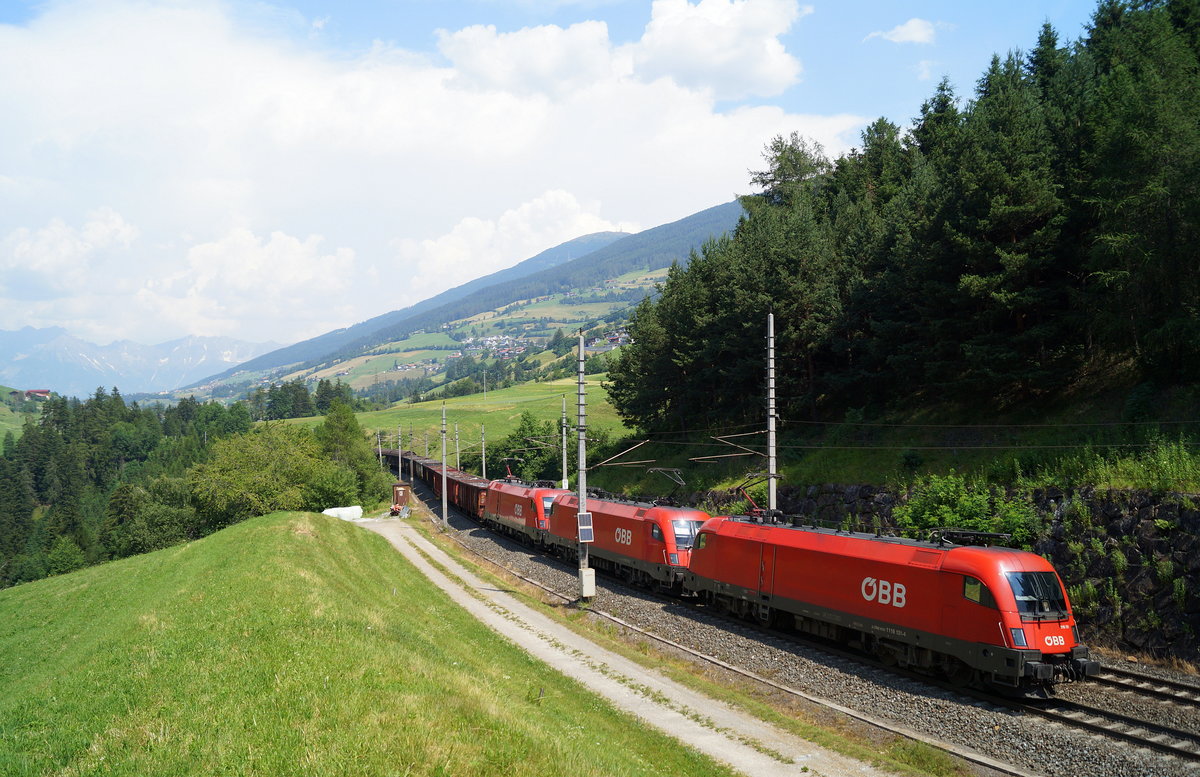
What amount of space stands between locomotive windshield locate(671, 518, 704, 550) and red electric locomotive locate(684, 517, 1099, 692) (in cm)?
460

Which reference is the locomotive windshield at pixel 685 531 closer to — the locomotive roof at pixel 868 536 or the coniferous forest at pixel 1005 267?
the locomotive roof at pixel 868 536

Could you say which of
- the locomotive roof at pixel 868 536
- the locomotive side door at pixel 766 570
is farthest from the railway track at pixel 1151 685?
the locomotive side door at pixel 766 570

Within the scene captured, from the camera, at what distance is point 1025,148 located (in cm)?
3281

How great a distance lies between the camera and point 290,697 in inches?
492

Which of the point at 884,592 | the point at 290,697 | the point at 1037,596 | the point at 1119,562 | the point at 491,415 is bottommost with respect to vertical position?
the point at 491,415

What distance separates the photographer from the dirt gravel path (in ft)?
49.8

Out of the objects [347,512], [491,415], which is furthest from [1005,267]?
[491,415]

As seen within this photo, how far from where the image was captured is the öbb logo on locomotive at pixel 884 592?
2030 cm

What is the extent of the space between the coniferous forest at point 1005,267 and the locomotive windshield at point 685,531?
43.1 feet

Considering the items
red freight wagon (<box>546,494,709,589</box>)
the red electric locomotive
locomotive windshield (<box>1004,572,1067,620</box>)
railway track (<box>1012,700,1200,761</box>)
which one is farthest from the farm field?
railway track (<box>1012,700,1200,761</box>)

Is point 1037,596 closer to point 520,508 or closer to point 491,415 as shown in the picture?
point 520,508

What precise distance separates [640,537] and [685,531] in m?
2.85

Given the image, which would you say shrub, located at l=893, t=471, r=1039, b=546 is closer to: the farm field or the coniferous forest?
the coniferous forest

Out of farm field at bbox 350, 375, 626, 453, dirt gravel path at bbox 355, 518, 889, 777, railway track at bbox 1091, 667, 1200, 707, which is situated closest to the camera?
dirt gravel path at bbox 355, 518, 889, 777
